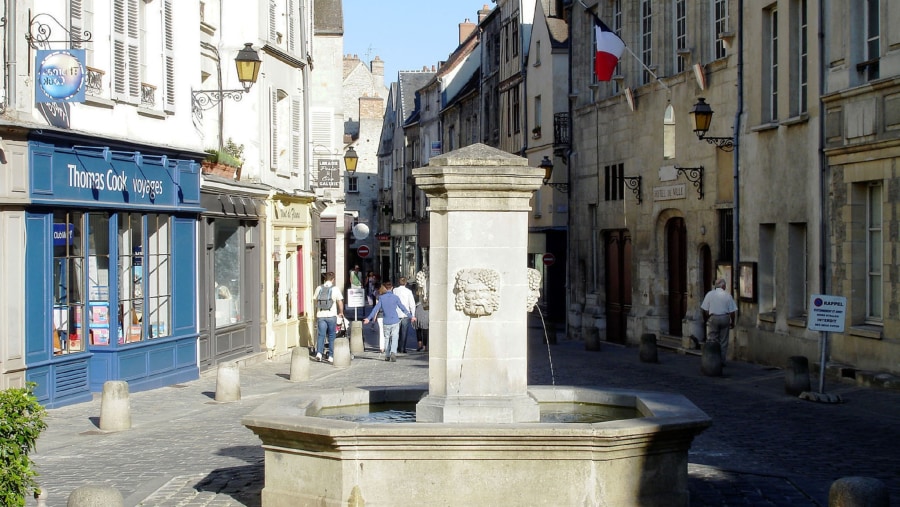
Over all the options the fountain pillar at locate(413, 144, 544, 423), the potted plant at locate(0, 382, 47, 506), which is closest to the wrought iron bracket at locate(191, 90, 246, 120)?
the fountain pillar at locate(413, 144, 544, 423)

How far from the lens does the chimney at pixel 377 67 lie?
261 feet

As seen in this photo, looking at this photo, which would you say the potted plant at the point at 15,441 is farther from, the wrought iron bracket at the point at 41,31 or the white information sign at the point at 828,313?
the white information sign at the point at 828,313

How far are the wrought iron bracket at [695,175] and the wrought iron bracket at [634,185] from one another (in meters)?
3.08

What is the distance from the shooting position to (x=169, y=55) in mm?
20594

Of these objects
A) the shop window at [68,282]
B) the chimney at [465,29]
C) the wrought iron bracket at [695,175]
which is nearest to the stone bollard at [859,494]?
the shop window at [68,282]

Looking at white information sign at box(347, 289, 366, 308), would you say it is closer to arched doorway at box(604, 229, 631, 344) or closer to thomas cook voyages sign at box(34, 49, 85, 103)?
arched doorway at box(604, 229, 631, 344)

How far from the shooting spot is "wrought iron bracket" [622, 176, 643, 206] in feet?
98.9

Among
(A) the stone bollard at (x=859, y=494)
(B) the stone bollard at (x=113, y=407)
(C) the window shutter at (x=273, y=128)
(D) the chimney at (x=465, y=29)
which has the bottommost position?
(B) the stone bollard at (x=113, y=407)

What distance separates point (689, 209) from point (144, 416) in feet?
48.1

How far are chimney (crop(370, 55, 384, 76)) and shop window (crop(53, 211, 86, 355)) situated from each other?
62.9 m

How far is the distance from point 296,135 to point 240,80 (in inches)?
355

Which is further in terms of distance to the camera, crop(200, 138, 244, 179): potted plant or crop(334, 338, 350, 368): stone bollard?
crop(334, 338, 350, 368): stone bollard

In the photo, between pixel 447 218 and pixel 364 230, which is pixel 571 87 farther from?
pixel 447 218

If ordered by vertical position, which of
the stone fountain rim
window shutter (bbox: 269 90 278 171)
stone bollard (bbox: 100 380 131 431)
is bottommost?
stone bollard (bbox: 100 380 131 431)
